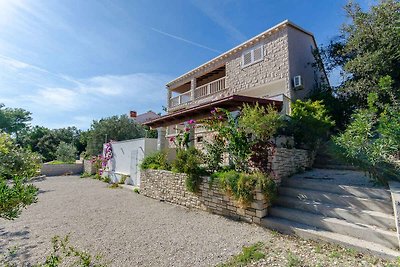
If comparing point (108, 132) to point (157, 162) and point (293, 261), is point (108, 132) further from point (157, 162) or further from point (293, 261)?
point (293, 261)

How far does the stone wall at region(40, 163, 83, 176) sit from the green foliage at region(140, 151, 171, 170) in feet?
55.5

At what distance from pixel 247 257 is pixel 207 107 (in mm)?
7072

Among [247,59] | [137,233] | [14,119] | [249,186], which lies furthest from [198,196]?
[14,119]

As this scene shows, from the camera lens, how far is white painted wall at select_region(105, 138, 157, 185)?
12961 mm

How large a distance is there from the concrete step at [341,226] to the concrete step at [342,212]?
14 centimetres

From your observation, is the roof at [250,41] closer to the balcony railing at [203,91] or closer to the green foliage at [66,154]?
the balcony railing at [203,91]

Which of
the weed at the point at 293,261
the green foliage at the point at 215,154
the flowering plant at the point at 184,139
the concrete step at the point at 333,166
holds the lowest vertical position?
the weed at the point at 293,261

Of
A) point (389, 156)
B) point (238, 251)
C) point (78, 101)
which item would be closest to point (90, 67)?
point (78, 101)

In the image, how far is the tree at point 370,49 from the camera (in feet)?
33.7

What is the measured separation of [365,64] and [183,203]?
463 inches

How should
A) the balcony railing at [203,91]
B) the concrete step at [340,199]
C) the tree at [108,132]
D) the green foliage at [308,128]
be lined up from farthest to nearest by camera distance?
the tree at [108,132] → the balcony railing at [203,91] → the green foliage at [308,128] → the concrete step at [340,199]

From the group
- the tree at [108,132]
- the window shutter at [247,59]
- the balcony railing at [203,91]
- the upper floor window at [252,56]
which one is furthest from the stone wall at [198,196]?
the tree at [108,132]

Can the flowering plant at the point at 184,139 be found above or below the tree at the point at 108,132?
below

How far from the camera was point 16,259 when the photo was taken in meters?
4.17
